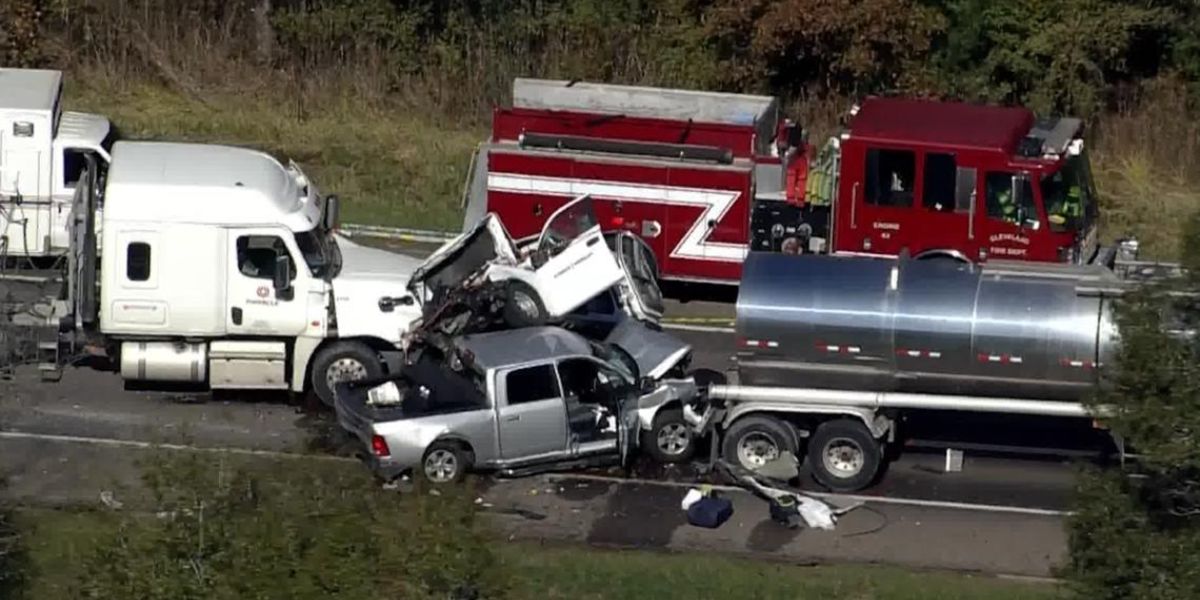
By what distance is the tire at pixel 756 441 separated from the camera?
2034 cm

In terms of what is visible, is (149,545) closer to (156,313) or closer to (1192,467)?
(1192,467)

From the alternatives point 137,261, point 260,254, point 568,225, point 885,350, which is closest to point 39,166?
point 137,261

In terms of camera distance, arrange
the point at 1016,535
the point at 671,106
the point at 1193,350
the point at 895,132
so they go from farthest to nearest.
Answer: the point at 671,106 → the point at 895,132 → the point at 1016,535 → the point at 1193,350

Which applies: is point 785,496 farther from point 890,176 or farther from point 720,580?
point 890,176

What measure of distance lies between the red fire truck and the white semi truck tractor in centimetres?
427

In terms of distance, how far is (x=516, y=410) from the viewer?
65.8 feet

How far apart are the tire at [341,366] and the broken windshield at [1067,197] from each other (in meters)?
7.90

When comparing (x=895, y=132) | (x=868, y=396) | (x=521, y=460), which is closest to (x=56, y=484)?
(x=521, y=460)

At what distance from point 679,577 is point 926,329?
3.70 metres

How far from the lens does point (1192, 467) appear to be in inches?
512

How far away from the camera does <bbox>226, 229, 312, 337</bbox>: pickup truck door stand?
22172mm

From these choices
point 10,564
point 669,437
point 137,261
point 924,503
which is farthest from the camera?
point 137,261

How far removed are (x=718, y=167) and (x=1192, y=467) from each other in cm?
1328

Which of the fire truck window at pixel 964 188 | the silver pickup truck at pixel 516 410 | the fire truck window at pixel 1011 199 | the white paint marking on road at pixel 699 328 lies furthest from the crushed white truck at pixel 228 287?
the fire truck window at pixel 1011 199
